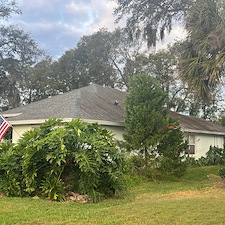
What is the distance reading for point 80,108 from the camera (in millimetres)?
15594

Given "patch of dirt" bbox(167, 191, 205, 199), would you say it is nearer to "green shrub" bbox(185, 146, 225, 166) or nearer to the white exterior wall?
"green shrub" bbox(185, 146, 225, 166)

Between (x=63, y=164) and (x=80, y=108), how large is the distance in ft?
20.2

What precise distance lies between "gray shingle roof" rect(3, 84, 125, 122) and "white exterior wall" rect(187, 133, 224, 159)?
5684mm

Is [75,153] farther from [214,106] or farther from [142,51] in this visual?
[214,106]

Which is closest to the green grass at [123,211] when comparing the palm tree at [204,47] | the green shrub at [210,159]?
the palm tree at [204,47]

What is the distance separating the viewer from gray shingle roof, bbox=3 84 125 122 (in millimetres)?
15148

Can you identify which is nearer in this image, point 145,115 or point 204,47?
point 204,47

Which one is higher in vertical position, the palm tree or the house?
the palm tree

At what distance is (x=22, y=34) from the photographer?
26.9 m

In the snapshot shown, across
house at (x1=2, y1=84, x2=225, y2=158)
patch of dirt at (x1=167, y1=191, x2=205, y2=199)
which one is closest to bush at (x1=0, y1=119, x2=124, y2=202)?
patch of dirt at (x1=167, y1=191, x2=205, y2=199)

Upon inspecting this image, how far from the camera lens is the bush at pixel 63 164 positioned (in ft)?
30.4

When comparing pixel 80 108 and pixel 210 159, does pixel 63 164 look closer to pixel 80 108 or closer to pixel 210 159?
pixel 80 108

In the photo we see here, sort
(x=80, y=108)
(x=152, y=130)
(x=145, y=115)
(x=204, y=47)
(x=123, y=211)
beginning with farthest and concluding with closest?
(x=80, y=108)
(x=152, y=130)
(x=145, y=115)
(x=204, y=47)
(x=123, y=211)

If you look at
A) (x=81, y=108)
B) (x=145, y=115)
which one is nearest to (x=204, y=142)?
(x=81, y=108)
